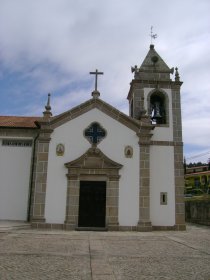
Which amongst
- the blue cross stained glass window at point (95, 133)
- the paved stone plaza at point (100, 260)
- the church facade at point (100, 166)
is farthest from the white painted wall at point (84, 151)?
the paved stone plaza at point (100, 260)

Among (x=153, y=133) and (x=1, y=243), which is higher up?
(x=153, y=133)

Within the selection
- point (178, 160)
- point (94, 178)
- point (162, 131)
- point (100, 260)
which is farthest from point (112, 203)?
point (100, 260)

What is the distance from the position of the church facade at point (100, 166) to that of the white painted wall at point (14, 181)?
5 centimetres

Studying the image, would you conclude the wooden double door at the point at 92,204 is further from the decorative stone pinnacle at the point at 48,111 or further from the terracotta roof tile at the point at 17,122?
the terracotta roof tile at the point at 17,122

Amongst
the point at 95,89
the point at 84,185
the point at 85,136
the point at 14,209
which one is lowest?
the point at 14,209

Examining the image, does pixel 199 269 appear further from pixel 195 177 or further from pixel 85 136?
pixel 195 177

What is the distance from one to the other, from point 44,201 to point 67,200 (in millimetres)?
1058

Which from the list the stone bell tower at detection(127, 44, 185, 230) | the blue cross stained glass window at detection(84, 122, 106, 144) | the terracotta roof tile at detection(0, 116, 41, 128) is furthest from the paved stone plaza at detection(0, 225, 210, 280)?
the terracotta roof tile at detection(0, 116, 41, 128)

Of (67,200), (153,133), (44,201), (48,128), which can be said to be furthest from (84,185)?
(153,133)

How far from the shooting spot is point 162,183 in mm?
16125

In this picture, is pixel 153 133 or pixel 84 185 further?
pixel 153 133

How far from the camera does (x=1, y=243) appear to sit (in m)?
9.66

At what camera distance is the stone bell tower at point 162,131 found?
15.9 m

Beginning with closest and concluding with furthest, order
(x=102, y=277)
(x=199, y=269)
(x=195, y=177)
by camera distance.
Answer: (x=102, y=277)
(x=199, y=269)
(x=195, y=177)
